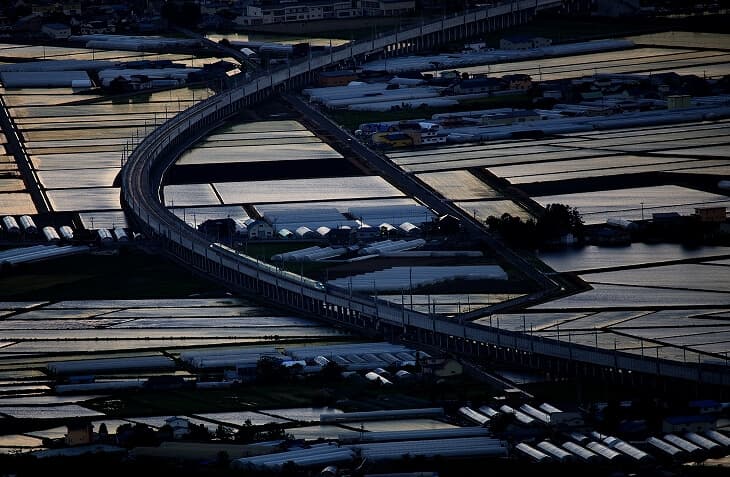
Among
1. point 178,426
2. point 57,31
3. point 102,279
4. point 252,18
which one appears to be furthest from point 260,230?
point 252,18

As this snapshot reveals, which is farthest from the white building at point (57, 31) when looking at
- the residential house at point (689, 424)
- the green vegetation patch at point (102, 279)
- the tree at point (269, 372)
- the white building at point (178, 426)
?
the residential house at point (689, 424)

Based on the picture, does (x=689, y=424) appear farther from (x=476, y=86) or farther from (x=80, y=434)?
(x=476, y=86)

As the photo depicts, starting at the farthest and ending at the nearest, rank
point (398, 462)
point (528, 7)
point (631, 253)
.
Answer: point (528, 7), point (631, 253), point (398, 462)

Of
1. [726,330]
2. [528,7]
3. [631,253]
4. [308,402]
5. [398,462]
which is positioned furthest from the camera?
[528,7]

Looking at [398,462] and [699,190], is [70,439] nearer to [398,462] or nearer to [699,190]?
[398,462]

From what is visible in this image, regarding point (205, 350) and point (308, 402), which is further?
point (205, 350)

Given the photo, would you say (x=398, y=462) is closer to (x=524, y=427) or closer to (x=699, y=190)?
A: (x=524, y=427)

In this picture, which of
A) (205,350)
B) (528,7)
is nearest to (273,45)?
(528,7)

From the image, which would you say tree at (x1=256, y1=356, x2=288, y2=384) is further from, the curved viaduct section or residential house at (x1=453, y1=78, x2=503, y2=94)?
residential house at (x1=453, y1=78, x2=503, y2=94)
